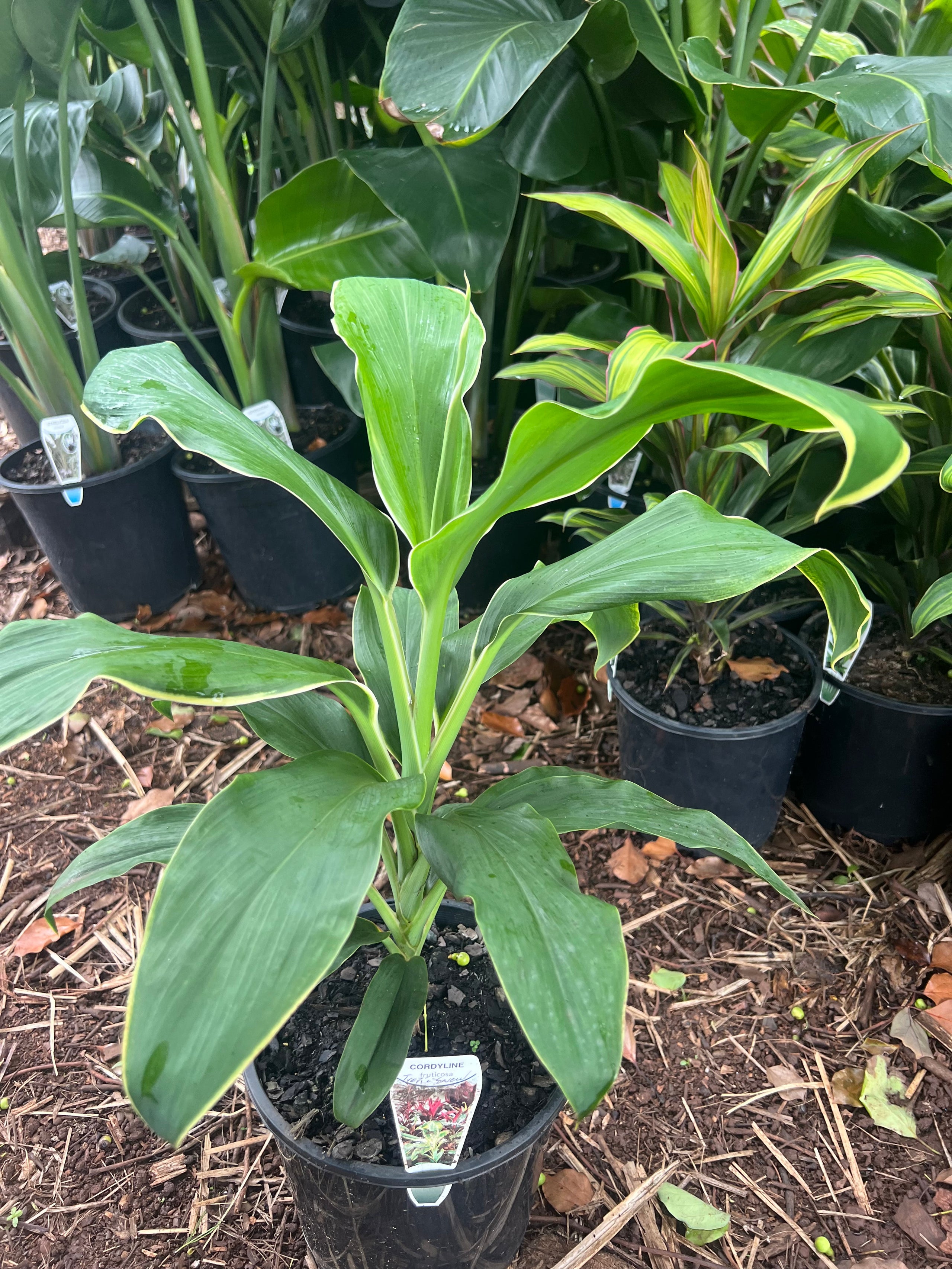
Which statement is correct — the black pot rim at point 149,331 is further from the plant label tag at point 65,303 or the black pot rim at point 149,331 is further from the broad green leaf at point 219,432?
the broad green leaf at point 219,432

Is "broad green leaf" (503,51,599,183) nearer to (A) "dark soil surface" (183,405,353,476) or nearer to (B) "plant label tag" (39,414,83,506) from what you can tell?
(A) "dark soil surface" (183,405,353,476)

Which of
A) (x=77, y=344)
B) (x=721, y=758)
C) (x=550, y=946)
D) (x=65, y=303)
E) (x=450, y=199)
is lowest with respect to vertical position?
(x=721, y=758)

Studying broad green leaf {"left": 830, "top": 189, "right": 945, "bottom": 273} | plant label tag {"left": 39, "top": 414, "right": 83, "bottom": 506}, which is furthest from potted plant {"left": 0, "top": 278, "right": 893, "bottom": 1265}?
plant label tag {"left": 39, "top": 414, "right": 83, "bottom": 506}

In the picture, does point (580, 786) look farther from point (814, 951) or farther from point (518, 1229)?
point (814, 951)

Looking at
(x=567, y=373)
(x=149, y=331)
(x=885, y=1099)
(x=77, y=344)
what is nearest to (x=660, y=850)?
(x=885, y=1099)

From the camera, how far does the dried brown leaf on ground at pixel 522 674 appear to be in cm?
166

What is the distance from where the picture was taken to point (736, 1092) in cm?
107

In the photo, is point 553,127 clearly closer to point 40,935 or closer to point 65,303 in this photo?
point 65,303

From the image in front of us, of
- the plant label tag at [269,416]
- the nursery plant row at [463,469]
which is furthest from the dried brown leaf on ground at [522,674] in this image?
the plant label tag at [269,416]

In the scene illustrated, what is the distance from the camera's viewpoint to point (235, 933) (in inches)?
16.9

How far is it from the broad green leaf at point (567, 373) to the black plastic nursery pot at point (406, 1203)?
0.67 m

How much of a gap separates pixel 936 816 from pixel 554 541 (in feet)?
3.06

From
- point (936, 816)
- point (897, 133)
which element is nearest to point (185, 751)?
point (936, 816)

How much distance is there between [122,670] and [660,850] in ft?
3.46
